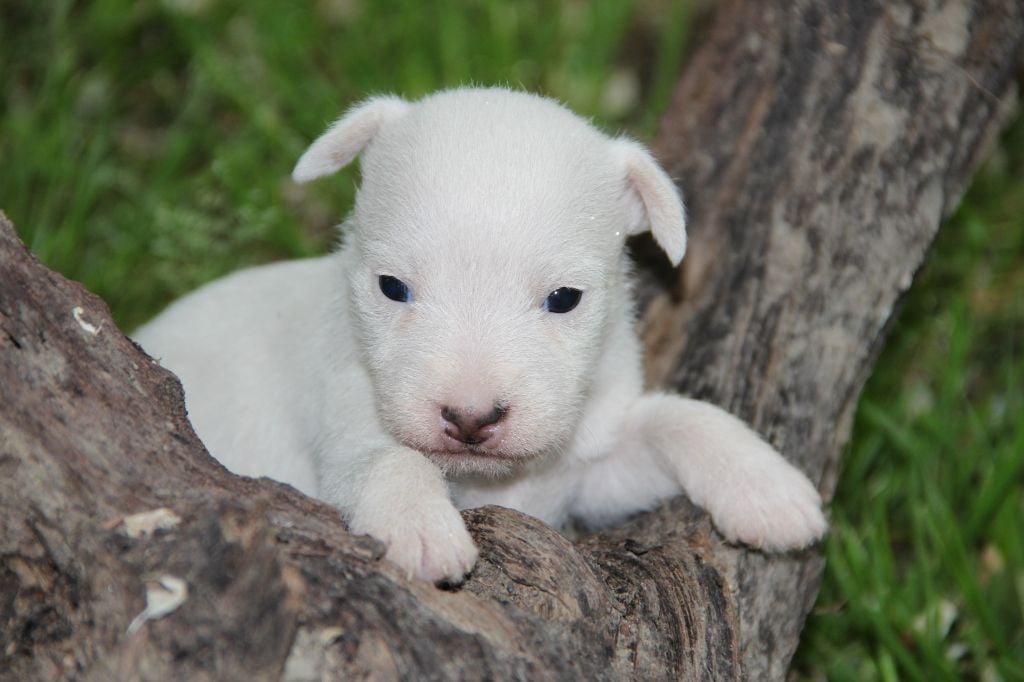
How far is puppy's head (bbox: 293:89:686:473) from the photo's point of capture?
11.5ft

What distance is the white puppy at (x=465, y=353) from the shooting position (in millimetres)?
3506

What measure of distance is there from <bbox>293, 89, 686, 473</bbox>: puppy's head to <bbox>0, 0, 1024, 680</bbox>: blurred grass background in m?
1.94

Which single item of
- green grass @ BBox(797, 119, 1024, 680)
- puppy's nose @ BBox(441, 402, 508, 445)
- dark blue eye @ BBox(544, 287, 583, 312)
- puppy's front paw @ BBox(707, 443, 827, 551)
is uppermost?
dark blue eye @ BBox(544, 287, 583, 312)

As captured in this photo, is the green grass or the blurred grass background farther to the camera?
the blurred grass background

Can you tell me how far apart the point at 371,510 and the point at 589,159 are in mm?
1483

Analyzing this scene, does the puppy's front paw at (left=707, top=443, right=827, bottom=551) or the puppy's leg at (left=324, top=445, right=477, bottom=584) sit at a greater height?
the puppy's leg at (left=324, top=445, right=477, bottom=584)

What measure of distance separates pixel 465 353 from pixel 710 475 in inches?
44.0

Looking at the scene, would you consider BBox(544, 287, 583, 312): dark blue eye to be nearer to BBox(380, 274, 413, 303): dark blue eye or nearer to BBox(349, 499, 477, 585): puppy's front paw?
BBox(380, 274, 413, 303): dark blue eye

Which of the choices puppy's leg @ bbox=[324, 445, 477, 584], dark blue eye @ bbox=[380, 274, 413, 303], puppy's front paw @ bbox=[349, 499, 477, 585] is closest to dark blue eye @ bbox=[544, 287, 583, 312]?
dark blue eye @ bbox=[380, 274, 413, 303]

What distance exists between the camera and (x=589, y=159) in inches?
158

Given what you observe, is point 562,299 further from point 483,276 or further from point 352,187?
point 352,187

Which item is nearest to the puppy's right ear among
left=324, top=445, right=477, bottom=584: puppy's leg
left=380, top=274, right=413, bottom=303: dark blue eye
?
left=380, top=274, right=413, bottom=303: dark blue eye

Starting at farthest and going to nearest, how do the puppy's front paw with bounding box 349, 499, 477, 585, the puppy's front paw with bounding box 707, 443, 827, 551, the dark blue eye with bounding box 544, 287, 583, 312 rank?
the puppy's front paw with bounding box 707, 443, 827, 551 → the dark blue eye with bounding box 544, 287, 583, 312 → the puppy's front paw with bounding box 349, 499, 477, 585

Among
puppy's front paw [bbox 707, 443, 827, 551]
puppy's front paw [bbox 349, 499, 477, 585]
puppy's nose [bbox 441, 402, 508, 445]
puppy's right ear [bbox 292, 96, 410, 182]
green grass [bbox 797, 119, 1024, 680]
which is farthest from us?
green grass [bbox 797, 119, 1024, 680]
